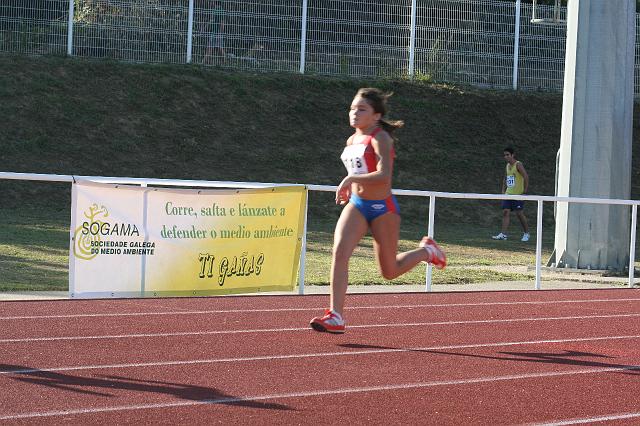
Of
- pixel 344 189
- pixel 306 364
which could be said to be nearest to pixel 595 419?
pixel 306 364

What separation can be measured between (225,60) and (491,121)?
751 cm

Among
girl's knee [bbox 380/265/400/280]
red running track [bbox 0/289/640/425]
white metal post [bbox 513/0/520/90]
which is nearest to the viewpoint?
red running track [bbox 0/289/640/425]

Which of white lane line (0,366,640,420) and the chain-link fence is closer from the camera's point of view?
white lane line (0,366,640,420)

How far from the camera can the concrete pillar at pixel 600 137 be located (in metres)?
17.6

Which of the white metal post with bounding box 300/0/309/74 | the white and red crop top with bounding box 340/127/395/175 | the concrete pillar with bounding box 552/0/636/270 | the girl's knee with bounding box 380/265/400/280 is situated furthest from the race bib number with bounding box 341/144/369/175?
the white metal post with bounding box 300/0/309/74

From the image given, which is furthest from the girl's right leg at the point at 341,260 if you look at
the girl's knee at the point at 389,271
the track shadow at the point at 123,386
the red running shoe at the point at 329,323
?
the track shadow at the point at 123,386

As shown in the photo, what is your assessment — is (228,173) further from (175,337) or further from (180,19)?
(175,337)

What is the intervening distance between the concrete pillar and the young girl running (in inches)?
364

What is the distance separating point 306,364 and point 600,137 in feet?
35.7

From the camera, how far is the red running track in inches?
253

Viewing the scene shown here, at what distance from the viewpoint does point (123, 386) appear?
22.9 feet

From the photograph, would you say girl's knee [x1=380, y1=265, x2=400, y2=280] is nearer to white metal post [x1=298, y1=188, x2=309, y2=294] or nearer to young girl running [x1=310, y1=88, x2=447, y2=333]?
young girl running [x1=310, y1=88, x2=447, y2=333]

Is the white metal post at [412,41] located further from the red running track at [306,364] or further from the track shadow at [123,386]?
the track shadow at [123,386]

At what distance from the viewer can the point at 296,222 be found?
12781 millimetres
